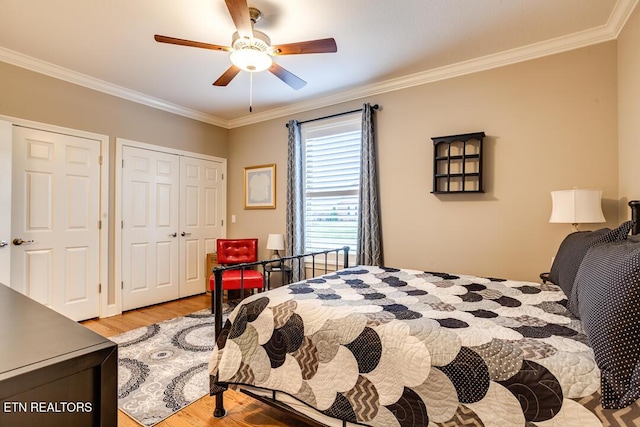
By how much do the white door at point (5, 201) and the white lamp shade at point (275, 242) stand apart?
8.37 ft

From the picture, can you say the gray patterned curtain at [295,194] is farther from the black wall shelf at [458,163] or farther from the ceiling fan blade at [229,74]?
the black wall shelf at [458,163]

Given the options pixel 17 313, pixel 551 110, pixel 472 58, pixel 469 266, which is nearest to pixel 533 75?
pixel 551 110

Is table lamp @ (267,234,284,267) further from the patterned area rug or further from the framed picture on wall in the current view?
the patterned area rug

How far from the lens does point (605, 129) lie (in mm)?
2514

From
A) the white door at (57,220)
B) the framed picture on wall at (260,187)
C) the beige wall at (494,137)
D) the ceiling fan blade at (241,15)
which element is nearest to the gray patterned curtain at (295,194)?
the framed picture on wall at (260,187)

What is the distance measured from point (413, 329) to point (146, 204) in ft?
12.4

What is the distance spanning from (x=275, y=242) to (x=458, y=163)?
2.42m

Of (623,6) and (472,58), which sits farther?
(472,58)

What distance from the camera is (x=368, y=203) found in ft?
11.6

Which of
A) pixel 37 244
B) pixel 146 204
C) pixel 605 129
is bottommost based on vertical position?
pixel 37 244

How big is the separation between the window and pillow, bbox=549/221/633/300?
208 cm

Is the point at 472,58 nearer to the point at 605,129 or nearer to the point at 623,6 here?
the point at 623,6

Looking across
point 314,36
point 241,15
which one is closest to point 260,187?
point 314,36

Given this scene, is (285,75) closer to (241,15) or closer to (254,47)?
(254,47)
